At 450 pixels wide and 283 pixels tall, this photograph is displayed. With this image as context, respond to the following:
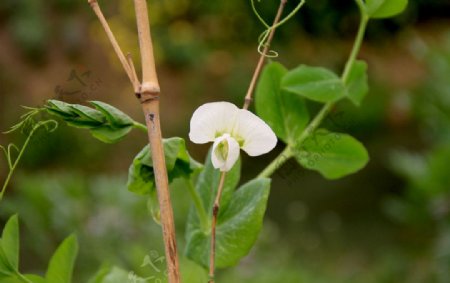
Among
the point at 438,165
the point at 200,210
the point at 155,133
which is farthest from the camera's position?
the point at 438,165

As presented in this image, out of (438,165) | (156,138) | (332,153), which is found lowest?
(438,165)

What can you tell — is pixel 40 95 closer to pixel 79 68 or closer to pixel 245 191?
pixel 79 68

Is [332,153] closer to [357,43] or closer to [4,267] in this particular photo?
[357,43]

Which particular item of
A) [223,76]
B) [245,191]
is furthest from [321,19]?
[245,191]

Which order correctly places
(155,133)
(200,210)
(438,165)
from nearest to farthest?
1. (155,133)
2. (200,210)
3. (438,165)

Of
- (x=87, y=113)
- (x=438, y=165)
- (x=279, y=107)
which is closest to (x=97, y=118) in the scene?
(x=87, y=113)

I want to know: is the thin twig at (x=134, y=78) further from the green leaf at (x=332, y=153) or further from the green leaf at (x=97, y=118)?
the green leaf at (x=332, y=153)

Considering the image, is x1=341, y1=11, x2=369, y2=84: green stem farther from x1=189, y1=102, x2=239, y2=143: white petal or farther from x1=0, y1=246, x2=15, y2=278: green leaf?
x1=0, y1=246, x2=15, y2=278: green leaf

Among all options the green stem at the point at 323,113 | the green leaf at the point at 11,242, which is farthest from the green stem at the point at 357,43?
the green leaf at the point at 11,242
